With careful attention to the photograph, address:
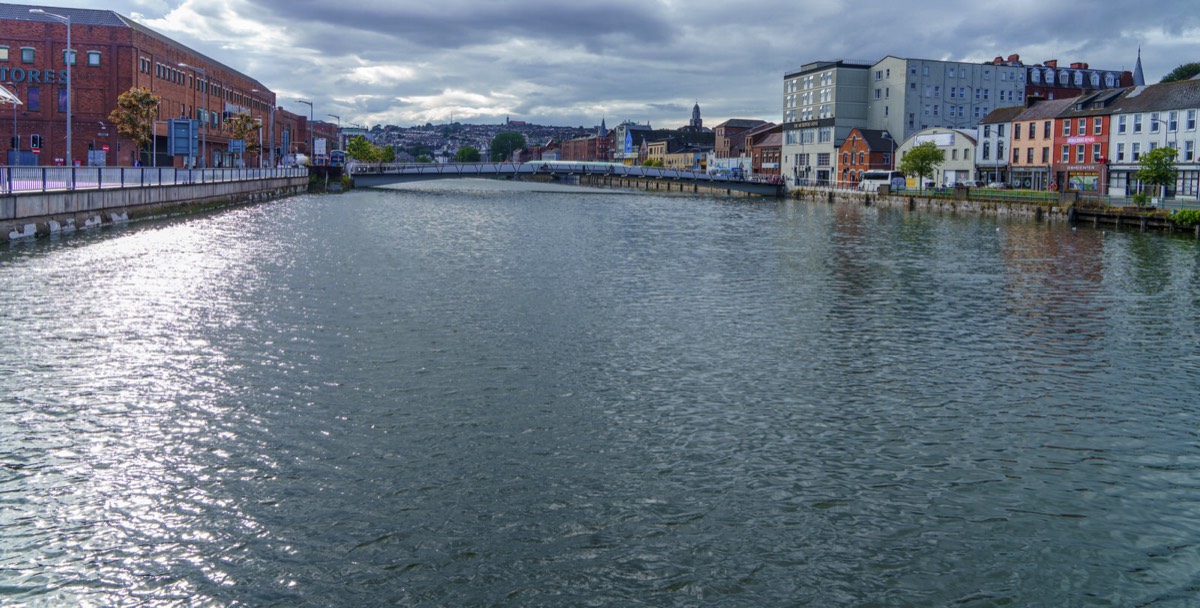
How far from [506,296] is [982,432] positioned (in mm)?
14864

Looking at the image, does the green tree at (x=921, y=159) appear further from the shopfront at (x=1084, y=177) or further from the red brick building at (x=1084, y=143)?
the shopfront at (x=1084, y=177)

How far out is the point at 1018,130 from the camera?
103000 millimetres

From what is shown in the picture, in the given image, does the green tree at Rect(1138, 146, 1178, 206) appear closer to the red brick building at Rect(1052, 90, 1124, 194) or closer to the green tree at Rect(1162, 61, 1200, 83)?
the red brick building at Rect(1052, 90, 1124, 194)

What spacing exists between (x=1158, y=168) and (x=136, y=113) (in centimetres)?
7622

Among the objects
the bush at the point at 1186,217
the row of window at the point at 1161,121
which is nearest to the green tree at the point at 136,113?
the bush at the point at 1186,217

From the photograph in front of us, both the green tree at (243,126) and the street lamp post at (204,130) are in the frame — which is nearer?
the street lamp post at (204,130)

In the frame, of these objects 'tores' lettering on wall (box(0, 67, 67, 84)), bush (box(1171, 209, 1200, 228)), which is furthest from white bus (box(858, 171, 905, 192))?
'tores' lettering on wall (box(0, 67, 67, 84))

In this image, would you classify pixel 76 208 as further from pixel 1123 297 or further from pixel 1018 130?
pixel 1018 130

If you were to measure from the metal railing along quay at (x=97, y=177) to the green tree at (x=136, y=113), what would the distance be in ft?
30.5

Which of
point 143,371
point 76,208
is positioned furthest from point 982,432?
point 76,208

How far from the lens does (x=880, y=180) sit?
117m

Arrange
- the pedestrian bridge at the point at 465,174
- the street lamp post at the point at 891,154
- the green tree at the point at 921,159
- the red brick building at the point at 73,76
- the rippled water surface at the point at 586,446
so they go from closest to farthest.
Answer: the rippled water surface at the point at 586,446 → the red brick building at the point at 73,76 → the green tree at the point at 921,159 → the pedestrian bridge at the point at 465,174 → the street lamp post at the point at 891,154

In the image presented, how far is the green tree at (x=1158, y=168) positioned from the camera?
69938 millimetres

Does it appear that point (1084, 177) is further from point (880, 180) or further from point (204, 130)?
point (204, 130)
